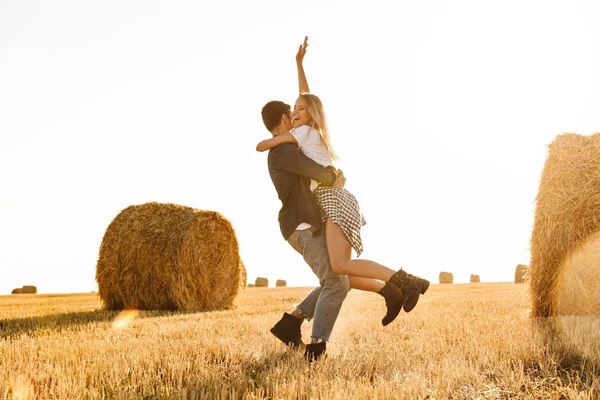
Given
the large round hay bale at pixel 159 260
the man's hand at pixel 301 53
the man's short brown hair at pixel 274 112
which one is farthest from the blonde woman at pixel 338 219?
the large round hay bale at pixel 159 260

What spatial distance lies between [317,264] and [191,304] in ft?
23.0

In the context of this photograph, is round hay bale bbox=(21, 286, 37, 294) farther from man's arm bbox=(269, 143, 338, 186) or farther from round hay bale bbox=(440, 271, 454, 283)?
man's arm bbox=(269, 143, 338, 186)

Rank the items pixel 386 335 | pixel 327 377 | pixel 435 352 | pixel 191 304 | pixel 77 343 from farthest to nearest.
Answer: pixel 191 304 < pixel 386 335 < pixel 77 343 < pixel 435 352 < pixel 327 377

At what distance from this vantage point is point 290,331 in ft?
13.4

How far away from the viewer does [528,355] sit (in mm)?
3555

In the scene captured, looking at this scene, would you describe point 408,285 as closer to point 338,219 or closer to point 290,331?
point 338,219

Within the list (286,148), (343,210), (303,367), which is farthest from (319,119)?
(303,367)

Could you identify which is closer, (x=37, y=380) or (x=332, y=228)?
(x=37, y=380)

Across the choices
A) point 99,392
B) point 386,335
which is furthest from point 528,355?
point 99,392

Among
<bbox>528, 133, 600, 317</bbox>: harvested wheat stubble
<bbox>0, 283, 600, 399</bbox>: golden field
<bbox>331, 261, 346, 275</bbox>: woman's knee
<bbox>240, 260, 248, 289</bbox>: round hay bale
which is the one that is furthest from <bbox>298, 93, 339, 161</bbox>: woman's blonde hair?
<bbox>240, 260, 248, 289</bbox>: round hay bale

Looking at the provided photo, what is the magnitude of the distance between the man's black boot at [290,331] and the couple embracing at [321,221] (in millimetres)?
12

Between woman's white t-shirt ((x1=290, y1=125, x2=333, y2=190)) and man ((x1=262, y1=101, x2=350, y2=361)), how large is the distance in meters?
0.06

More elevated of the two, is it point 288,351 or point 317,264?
point 317,264

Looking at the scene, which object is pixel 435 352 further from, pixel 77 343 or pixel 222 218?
pixel 222 218
